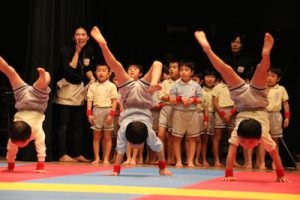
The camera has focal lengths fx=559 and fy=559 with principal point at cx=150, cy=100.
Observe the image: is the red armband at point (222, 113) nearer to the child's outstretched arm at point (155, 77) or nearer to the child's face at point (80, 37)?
the child's face at point (80, 37)

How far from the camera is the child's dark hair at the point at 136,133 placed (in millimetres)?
5938

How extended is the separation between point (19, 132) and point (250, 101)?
2.53 metres

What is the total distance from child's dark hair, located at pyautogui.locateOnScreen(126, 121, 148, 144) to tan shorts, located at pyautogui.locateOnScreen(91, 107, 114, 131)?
3.16m

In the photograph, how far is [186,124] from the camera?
883 cm

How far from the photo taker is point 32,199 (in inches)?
160

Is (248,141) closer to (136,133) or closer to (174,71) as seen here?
(136,133)

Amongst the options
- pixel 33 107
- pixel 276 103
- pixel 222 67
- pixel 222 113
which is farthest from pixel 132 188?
pixel 276 103

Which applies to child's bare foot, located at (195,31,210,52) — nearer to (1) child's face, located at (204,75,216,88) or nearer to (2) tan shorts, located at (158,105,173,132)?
(2) tan shorts, located at (158,105,173,132)

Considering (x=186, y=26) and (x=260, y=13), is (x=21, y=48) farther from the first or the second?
(x=260, y=13)

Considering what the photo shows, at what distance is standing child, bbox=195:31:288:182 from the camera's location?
5898mm

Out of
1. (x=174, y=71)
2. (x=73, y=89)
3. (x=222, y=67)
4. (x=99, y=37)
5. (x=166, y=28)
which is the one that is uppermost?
(x=166, y=28)

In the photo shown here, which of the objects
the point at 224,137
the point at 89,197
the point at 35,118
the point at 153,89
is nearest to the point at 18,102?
the point at 35,118

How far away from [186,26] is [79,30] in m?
3.44

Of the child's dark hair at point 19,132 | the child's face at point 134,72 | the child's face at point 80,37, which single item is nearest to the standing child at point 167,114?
the child's face at point 134,72
